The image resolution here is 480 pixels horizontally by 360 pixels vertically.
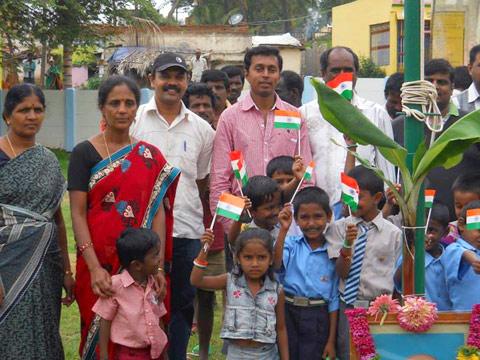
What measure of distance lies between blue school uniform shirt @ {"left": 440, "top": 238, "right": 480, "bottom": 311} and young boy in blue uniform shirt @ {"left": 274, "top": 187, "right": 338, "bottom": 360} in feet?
1.98

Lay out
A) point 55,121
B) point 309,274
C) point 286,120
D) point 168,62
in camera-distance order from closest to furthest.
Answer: point 309,274
point 286,120
point 168,62
point 55,121

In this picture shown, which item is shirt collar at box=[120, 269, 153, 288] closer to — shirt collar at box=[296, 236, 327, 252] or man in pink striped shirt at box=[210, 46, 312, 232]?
man in pink striped shirt at box=[210, 46, 312, 232]

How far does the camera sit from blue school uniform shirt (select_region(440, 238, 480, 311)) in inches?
171

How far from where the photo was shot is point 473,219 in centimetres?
396

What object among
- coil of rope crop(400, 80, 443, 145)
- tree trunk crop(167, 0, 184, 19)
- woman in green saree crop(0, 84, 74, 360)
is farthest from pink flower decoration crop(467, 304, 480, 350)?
tree trunk crop(167, 0, 184, 19)

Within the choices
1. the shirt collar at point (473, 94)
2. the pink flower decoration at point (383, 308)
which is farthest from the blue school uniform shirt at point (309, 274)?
the shirt collar at point (473, 94)

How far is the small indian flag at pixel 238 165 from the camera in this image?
182 inches

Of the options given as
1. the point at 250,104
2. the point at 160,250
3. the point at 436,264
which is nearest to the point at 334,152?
the point at 250,104

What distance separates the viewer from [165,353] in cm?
460

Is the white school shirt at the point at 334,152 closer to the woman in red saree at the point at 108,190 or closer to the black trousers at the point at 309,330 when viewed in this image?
the black trousers at the point at 309,330

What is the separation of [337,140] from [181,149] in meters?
0.92

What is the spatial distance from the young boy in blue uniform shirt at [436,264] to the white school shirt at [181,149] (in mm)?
1308

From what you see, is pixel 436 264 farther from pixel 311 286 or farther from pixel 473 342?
pixel 473 342

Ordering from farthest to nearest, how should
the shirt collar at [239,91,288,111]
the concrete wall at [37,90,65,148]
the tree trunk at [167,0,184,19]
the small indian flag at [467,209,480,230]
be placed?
the tree trunk at [167,0,184,19] → the concrete wall at [37,90,65,148] → the shirt collar at [239,91,288,111] → the small indian flag at [467,209,480,230]
